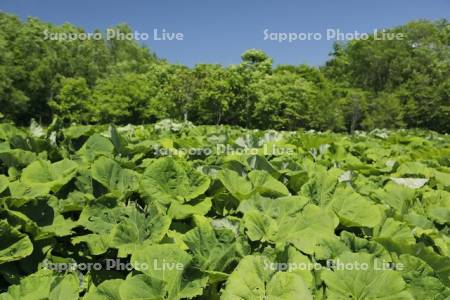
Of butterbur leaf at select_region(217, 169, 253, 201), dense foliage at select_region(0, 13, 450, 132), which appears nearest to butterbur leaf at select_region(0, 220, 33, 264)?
butterbur leaf at select_region(217, 169, 253, 201)

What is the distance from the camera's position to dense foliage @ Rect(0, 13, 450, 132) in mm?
48875

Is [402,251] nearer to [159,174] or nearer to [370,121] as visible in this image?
[159,174]

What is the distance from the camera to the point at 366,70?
235ft

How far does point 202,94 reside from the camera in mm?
47188

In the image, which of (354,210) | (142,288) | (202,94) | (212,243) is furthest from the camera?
(202,94)

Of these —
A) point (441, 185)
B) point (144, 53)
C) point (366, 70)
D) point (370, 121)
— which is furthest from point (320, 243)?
point (144, 53)

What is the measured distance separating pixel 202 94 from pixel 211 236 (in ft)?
151

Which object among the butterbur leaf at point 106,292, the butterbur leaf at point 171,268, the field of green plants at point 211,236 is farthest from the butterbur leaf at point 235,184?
the butterbur leaf at point 106,292

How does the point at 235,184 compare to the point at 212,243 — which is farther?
the point at 235,184

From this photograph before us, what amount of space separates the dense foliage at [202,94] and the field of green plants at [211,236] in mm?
41507

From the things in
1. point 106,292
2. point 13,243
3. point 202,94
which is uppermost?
point 202,94

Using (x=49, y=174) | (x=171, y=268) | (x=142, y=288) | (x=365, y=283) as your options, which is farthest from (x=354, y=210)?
(x=49, y=174)

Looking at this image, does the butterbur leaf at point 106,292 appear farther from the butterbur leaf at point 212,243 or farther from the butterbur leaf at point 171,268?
the butterbur leaf at point 212,243

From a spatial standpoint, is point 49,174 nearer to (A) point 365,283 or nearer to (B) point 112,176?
(B) point 112,176
